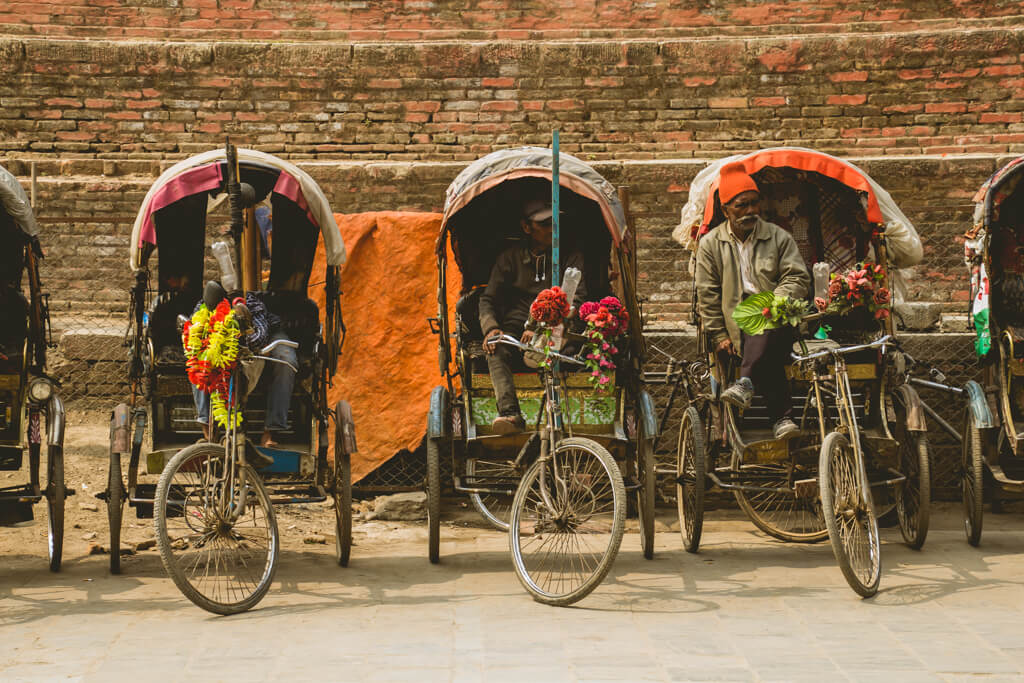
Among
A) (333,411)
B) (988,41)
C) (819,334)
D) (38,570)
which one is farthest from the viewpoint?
(988,41)

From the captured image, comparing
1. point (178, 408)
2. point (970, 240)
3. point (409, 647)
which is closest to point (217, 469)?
point (178, 408)

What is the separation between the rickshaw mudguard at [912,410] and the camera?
7.01 meters

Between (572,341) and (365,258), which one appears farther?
(365,258)

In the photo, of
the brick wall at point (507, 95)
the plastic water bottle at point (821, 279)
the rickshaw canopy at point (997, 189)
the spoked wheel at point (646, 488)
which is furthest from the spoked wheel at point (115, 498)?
the brick wall at point (507, 95)

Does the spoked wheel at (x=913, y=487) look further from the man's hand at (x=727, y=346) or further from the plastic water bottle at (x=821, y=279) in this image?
the man's hand at (x=727, y=346)

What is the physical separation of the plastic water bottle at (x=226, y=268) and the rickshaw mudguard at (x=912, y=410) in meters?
3.80

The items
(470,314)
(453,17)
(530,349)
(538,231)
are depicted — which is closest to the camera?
(530,349)

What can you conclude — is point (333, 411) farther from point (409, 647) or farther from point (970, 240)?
point (970, 240)

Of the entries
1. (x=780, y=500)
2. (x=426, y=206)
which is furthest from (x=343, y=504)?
(x=426, y=206)

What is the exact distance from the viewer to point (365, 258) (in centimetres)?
894

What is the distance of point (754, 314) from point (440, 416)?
1853mm

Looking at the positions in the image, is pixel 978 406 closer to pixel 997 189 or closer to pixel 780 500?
pixel 997 189

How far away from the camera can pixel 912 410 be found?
7.05 metres

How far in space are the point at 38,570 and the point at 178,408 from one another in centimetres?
114
